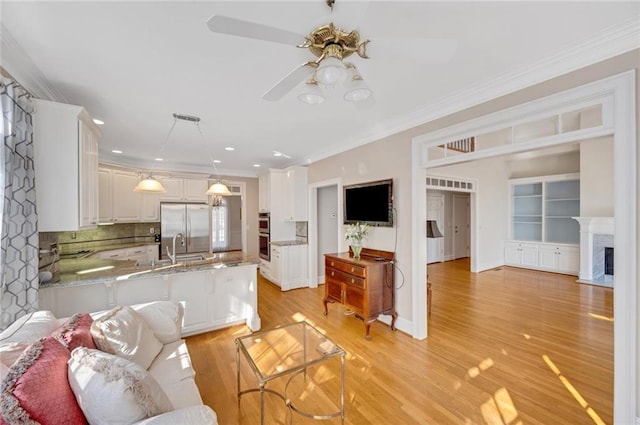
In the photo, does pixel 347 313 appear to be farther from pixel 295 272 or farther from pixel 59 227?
pixel 59 227

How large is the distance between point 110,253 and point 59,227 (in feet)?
9.78

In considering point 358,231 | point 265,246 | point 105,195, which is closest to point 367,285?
point 358,231

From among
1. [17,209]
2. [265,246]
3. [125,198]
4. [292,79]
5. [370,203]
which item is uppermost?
[292,79]

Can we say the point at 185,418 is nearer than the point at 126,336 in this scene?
Yes

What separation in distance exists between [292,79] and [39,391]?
6.02 ft

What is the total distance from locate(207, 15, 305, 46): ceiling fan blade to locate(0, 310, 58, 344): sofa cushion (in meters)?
1.85

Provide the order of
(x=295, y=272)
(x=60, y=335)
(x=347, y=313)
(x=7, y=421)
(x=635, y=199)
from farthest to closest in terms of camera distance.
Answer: (x=295, y=272) < (x=347, y=313) < (x=635, y=199) < (x=60, y=335) < (x=7, y=421)

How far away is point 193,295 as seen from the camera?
10.4 ft

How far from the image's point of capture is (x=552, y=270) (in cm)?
629

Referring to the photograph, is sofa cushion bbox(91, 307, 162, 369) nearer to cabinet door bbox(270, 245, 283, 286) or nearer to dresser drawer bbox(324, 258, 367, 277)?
dresser drawer bbox(324, 258, 367, 277)

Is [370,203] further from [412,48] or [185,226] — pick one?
[185,226]

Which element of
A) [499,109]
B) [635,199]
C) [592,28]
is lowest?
[635,199]

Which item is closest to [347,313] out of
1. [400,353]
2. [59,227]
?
[400,353]

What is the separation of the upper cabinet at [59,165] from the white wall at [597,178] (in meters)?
8.15
